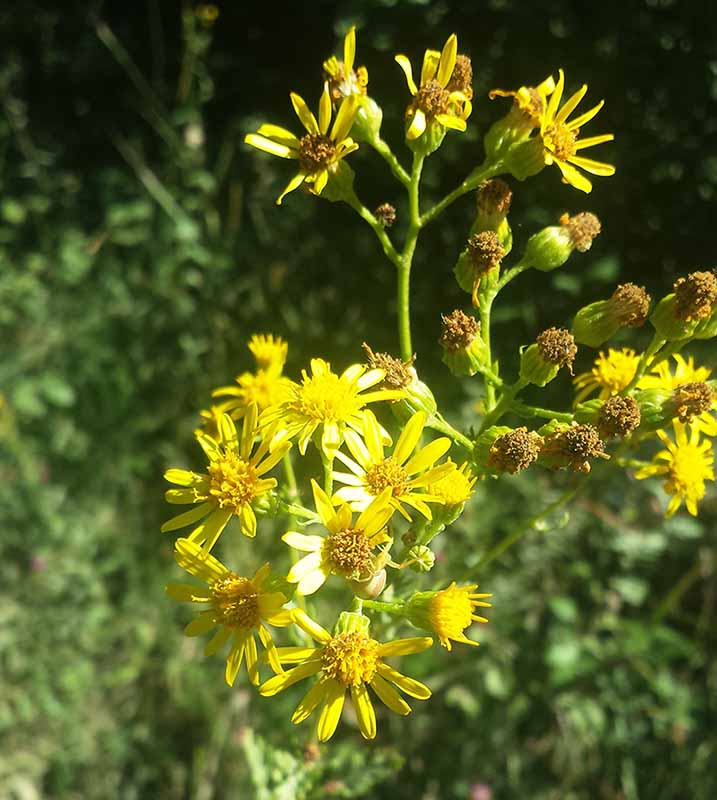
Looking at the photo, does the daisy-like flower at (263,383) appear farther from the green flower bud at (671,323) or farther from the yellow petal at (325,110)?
the green flower bud at (671,323)

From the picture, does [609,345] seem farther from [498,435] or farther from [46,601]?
[46,601]

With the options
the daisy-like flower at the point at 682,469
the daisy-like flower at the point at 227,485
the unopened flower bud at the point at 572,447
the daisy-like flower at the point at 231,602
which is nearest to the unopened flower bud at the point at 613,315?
the unopened flower bud at the point at 572,447

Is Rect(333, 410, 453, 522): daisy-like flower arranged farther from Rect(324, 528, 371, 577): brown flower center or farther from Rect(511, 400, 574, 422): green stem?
Rect(511, 400, 574, 422): green stem

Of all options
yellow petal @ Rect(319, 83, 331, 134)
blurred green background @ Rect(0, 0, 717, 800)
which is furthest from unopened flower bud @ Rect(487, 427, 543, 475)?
blurred green background @ Rect(0, 0, 717, 800)

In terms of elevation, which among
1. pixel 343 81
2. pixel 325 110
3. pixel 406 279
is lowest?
pixel 406 279

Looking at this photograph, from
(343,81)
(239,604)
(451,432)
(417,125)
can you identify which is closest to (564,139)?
(417,125)

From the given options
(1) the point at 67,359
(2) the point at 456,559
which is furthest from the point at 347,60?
(1) the point at 67,359

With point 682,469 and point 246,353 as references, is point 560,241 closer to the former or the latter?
point 682,469
